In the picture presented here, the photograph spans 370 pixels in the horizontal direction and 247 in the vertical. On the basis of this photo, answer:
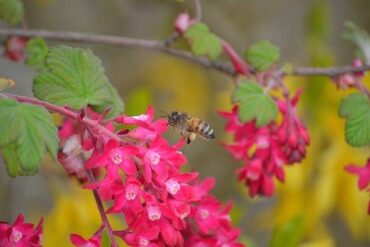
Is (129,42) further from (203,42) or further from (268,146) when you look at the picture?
(268,146)

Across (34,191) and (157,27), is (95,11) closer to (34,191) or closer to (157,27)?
(157,27)

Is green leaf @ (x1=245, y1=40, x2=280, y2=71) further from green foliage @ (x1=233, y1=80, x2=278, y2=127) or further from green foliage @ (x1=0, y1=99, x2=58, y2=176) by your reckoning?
green foliage @ (x1=0, y1=99, x2=58, y2=176)

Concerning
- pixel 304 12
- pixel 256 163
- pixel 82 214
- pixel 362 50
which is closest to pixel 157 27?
pixel 304 12

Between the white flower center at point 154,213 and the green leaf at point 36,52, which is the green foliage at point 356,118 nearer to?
the white flower center at point 154,213

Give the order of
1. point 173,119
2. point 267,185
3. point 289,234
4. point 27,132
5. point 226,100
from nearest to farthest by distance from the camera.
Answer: point 27,132 → point 173,119 → point 267,185 → point 289,234 → point 226,100

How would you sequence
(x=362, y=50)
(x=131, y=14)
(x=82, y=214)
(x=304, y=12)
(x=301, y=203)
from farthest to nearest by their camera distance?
(x=304, y=12) → (x=131, y=14) → (x=301, y=203) → (x=82, y=214) → (x=362, y=50)

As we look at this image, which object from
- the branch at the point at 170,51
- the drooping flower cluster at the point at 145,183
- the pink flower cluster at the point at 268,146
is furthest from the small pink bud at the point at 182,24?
the drooping flower cluster at the point at 145,183

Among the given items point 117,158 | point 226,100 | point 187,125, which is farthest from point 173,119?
point 226,100
